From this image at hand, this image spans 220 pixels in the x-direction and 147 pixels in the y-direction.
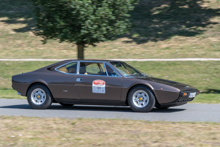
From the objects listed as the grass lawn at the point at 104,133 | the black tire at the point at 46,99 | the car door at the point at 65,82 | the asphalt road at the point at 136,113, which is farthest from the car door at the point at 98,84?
the grass lawn at the point at 104,133

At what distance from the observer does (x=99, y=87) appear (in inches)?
351

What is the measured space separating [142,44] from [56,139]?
68.7ft

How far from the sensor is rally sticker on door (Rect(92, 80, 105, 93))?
890cm

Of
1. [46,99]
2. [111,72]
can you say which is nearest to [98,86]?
[111,72]

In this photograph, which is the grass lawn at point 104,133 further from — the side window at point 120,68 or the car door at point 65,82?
the side window at point 120,68

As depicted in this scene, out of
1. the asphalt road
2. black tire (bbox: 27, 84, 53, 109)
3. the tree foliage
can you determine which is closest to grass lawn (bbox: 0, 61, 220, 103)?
the tree foliage

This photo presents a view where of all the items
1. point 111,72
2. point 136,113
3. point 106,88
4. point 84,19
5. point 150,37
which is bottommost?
point 136,113

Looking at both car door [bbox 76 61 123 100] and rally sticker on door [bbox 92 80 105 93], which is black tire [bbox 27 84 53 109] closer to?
car door [bbox 76 61 123 100]

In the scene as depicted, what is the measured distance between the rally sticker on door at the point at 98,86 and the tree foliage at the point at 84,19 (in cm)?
530

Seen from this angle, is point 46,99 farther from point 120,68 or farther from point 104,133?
point 104,133

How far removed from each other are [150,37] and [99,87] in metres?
18.8

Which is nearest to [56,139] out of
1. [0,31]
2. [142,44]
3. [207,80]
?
[207,80]

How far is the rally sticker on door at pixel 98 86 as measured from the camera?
890 centimetres

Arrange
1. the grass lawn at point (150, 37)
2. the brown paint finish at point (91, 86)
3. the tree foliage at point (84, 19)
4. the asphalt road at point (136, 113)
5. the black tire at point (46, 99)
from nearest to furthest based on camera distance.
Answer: the asphalt road at point (136, 113) < the brown paint finish at point (91, 86) < the black tire at point (46, 99) < the tree foliage at point (84, 19) < the grass lawn at point (150, 37)
